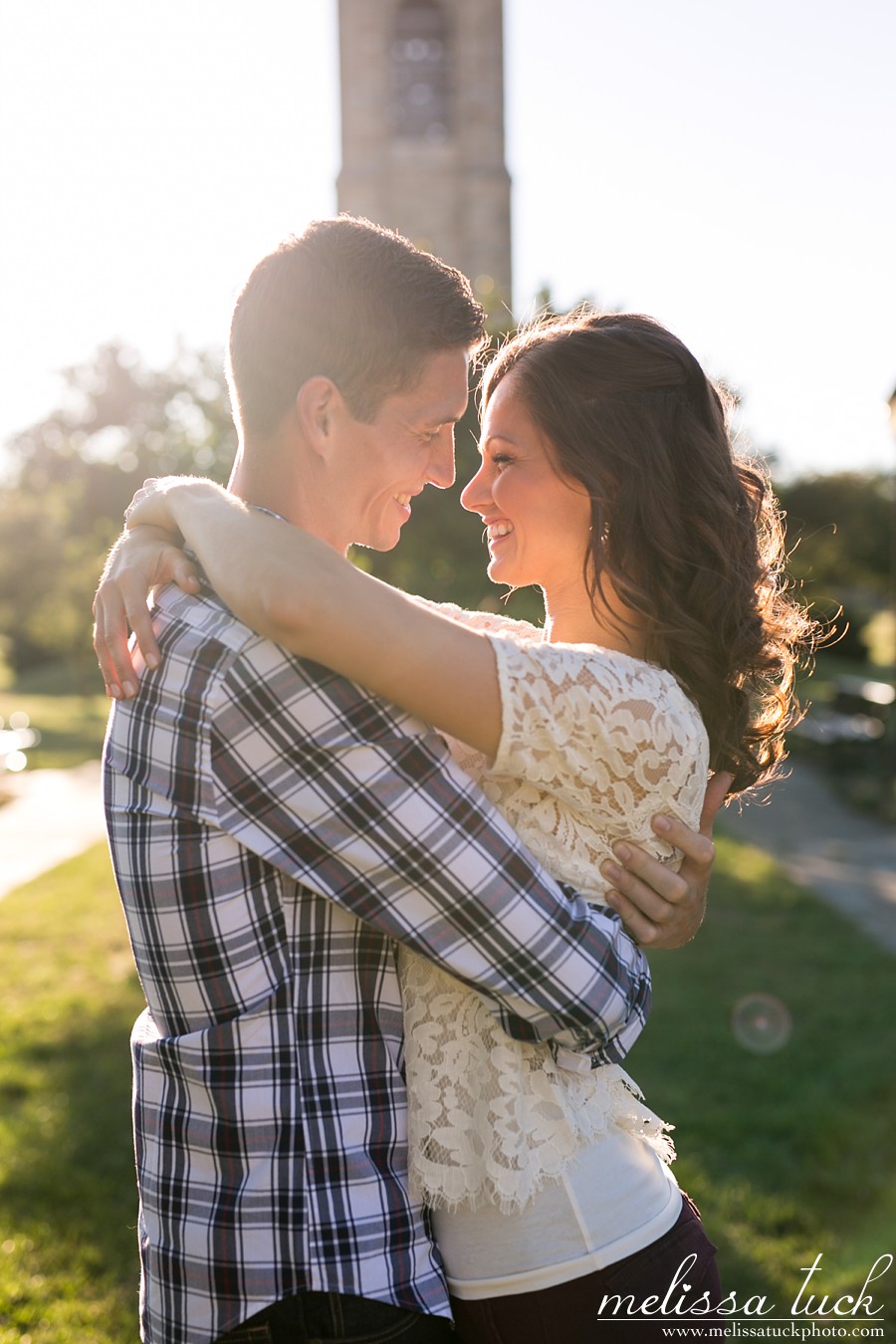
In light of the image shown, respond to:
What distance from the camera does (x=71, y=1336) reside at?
4.21 metres

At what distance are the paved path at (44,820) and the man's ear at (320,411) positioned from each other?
29.5ft

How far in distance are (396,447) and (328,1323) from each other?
1.27m

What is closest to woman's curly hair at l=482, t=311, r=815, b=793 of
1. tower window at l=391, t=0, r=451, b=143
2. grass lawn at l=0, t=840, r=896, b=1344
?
grass lawn at l=0, t=840, r=896, b=1344

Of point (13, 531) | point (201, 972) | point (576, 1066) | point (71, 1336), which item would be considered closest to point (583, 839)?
point (576, 1066)

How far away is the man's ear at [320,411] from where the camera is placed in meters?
1.89

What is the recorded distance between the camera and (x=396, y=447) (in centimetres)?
200

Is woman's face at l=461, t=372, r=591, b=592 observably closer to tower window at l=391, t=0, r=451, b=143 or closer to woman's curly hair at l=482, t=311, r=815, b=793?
woman's curly hair at l=482, t=311, r=815, b=793

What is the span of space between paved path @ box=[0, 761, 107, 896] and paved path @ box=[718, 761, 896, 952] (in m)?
6.40

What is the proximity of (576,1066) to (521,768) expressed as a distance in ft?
1.54

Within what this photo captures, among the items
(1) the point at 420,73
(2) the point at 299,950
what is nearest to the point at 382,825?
(2) the point at 299,950

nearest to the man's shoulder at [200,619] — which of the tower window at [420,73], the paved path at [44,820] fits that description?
the paved path at [44,820]

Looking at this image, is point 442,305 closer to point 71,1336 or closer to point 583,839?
point 583,839

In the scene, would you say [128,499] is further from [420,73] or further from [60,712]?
[420,73]

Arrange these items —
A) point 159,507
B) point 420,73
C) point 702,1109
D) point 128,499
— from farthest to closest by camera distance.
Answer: point 128,499
point 420,73
point 702,1109
point 159,507
